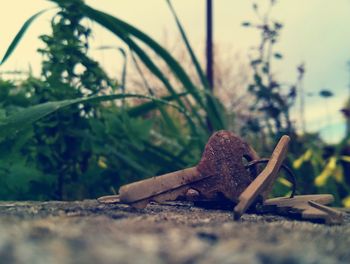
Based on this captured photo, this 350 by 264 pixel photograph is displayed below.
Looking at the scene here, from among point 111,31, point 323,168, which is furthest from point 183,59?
point 111,31

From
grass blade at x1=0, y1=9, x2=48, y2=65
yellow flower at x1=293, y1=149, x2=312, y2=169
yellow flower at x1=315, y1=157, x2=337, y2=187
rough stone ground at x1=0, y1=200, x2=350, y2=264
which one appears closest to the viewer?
rough stone ground at x1=0, y1=200, x2=350, y2=264

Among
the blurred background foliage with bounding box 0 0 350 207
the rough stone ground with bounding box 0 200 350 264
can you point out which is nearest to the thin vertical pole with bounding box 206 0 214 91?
the blurred background foliage with bounding box 0 0 350 207

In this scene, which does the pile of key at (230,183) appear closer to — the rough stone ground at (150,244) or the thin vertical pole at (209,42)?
the rough stone ground at (150,244)

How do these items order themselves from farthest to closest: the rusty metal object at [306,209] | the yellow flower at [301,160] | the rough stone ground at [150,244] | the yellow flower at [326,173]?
the yellow flower at [301,160]
the yellow flower at [326,173]
the rusty metal object at [306,209]
the rough stone ground at [150,244]

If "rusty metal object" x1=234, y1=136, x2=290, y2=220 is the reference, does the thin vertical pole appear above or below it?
above

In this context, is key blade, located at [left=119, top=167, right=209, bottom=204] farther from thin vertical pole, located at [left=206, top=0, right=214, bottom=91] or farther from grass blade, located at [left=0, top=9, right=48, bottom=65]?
thin vertical pole, located at [left=206, top=0, right=214, bottom=91]

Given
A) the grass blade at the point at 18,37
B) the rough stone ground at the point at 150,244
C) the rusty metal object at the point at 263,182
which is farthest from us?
the grass blade at the point at 18,37

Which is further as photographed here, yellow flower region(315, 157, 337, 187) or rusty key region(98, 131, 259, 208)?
yellow flower region(315, 157, 337, 187)

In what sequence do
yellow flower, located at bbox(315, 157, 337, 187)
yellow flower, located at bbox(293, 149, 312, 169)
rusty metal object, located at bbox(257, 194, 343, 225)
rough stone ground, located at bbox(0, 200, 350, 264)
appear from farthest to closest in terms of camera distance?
yellow flower, located at bbox(293, 149, 312, 169) → yellow flower, located at bbox(315, 157, 337, 187) → rusty metal object, located at bbox(257, 194, 343, 225) → rough stone ground, located at bbox(0, 200, 350, 264)

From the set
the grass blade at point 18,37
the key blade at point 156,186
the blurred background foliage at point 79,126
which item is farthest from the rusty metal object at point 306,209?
the grass blade at point 18,37
